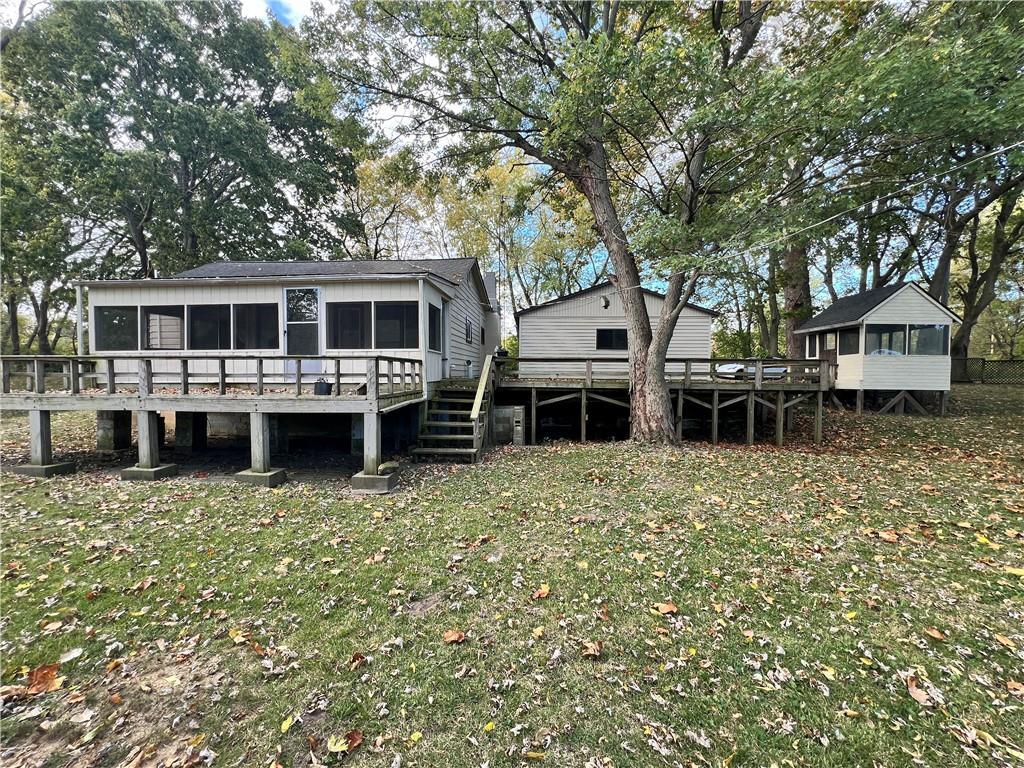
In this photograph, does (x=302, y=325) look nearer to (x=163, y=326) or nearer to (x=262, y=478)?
(x=163, y=326)

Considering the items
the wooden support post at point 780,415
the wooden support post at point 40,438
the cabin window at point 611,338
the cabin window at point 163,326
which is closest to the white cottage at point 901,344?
the wooden support post at point 780,415

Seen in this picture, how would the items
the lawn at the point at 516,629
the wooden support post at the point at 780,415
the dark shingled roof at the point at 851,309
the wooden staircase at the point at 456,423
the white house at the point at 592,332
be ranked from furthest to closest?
the white house at the point at 592,332, the dark shingled roof at the point at 851,309, the wooden support post at the point at 780,415, the wooden staircase at the point at 456,423, the lawn at the point at 516,629

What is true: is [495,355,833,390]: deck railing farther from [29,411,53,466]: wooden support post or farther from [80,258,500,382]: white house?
Result: [29,411,53,466]: wooden support post

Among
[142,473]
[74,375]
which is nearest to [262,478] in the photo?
[142,473]

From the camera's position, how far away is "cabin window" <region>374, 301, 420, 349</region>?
9664 millimetres

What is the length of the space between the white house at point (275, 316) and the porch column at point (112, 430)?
1.35 meters

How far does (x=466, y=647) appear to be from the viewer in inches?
124

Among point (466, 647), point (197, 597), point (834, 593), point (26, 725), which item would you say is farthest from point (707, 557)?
point (26, 725)

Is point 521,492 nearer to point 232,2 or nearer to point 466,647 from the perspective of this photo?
point 466,647

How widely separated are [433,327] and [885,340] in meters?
14.3

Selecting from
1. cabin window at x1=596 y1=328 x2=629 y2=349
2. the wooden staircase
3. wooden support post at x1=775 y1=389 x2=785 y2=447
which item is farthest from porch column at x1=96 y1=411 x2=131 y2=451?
wooden support post at x1=775 y1=389 x2=785 y2=447

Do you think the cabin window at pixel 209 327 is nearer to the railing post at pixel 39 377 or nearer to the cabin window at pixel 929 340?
the railing post at pixel 39 377

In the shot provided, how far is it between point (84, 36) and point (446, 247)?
57.4 ft

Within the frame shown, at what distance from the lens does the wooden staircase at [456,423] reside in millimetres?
8727
